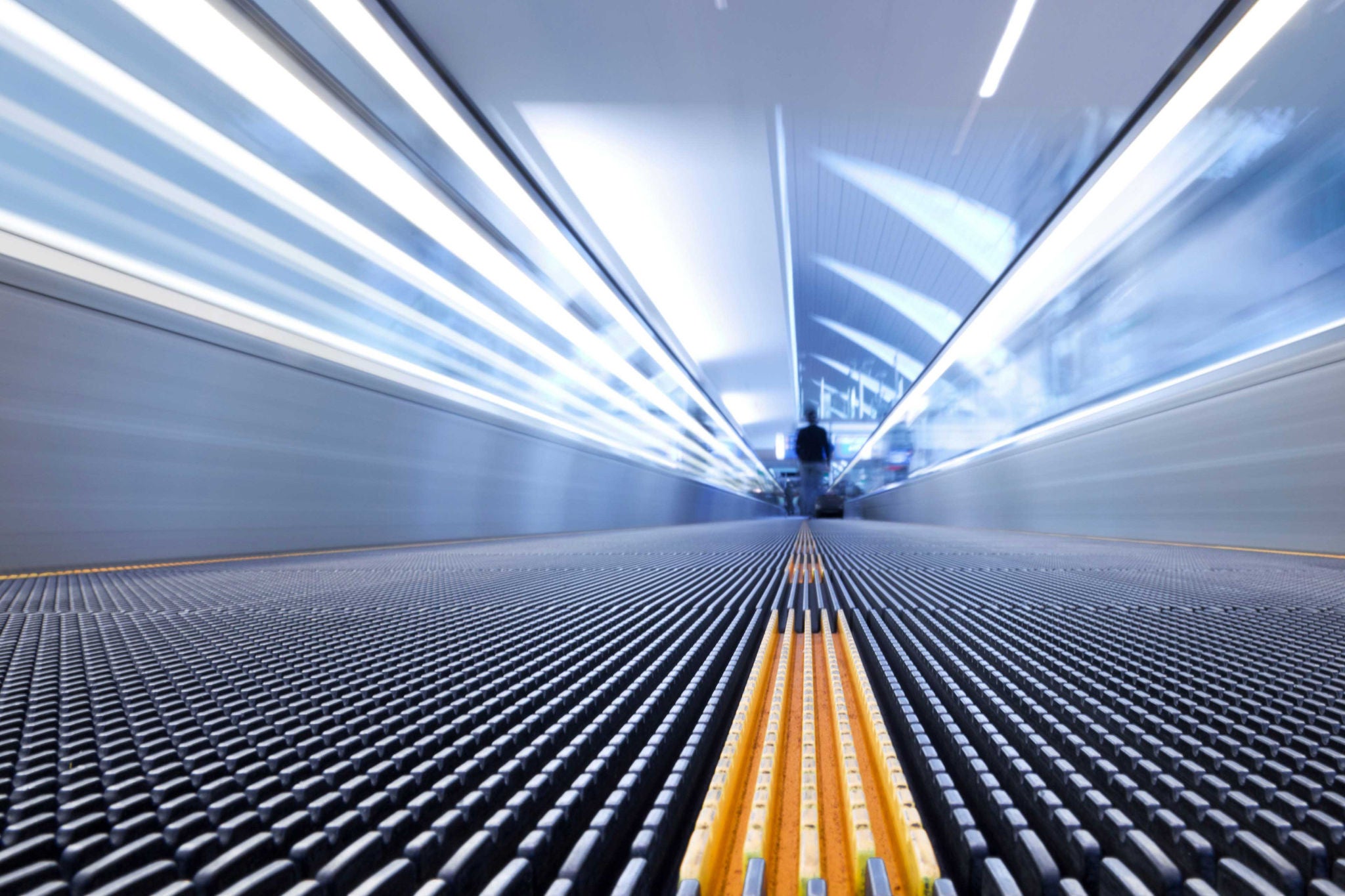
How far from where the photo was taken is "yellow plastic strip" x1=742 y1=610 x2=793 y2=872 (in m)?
0.61

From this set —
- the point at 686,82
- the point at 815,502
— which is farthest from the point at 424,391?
the point at 815,502

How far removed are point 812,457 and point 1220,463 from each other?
21.8 metres

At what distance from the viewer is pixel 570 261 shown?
20.5 feet

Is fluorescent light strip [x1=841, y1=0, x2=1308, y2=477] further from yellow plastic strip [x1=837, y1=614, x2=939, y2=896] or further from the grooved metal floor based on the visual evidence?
yellow plastic strip [x1=837, y1=614, x2=939, y2=896]

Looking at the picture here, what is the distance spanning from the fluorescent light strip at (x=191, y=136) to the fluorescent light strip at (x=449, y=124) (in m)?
1.11

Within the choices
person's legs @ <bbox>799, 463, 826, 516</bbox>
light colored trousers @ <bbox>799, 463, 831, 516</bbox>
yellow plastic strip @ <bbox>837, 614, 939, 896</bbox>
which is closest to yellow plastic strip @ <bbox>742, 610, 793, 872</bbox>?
yellow plastic strip @ <bbox>837, 614, 939, 896</bbox>

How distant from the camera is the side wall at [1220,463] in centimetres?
367

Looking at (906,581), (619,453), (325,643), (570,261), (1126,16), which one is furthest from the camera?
(619,453)

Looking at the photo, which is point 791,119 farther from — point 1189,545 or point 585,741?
point 585,741

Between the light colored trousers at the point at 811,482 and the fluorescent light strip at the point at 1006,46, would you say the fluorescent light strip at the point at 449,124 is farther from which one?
the light colored trousers at the point at 811,482

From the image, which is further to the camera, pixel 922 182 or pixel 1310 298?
pixel 922 182

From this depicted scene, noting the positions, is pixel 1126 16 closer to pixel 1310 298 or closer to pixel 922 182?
pixel 1310 298

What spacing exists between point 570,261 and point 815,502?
21.9m

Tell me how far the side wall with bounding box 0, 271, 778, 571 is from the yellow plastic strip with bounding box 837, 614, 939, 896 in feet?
14.6
